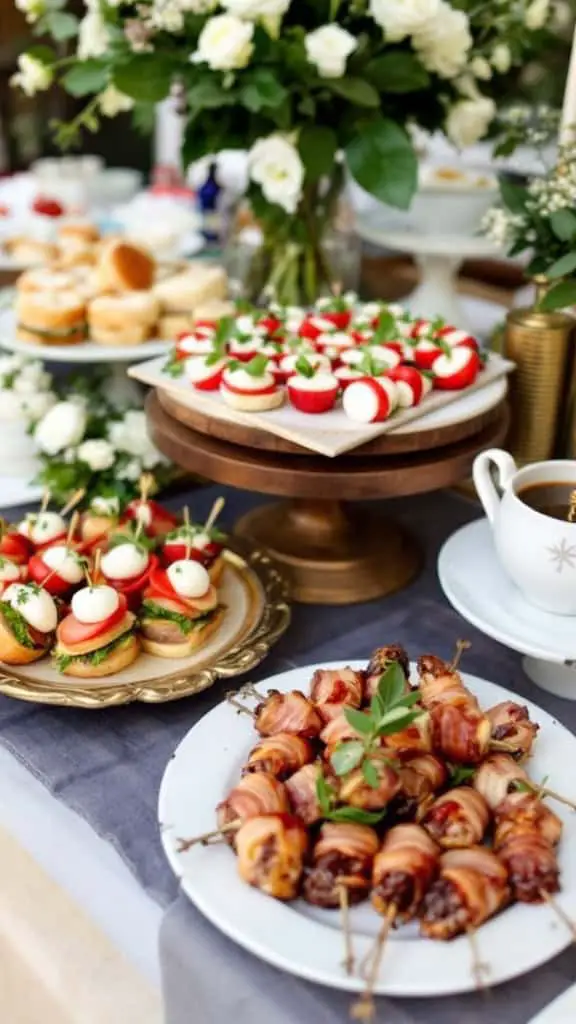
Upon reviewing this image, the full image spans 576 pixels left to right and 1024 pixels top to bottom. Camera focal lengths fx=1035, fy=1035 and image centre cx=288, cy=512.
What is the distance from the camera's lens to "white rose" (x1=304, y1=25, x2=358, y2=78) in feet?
3.56

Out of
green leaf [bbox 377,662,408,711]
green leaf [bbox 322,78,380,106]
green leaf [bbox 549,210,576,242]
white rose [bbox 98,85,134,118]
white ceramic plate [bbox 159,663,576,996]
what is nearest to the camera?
white ceramic plate [bbox 159,663,576,996]

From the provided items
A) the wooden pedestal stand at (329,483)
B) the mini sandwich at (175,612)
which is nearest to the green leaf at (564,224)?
the wooden pedestal stand at (329,483)

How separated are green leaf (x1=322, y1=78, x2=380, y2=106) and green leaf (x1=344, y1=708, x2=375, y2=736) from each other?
736 millimetres

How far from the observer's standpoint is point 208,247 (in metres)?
1.83

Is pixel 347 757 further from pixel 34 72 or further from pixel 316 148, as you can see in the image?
pixel 34 72

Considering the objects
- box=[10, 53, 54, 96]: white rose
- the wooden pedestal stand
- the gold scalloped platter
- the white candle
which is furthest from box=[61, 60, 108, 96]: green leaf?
the gold scalloped platter

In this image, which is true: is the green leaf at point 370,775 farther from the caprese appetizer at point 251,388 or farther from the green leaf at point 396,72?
the green leaf at point 396,72

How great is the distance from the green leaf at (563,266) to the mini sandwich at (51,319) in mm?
598

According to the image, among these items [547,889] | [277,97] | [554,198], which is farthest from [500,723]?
[277,97]

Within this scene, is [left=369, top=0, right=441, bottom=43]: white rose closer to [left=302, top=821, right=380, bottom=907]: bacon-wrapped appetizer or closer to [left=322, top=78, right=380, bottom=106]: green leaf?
[left=322, top=78, right=380, bottom=106]: green leaf

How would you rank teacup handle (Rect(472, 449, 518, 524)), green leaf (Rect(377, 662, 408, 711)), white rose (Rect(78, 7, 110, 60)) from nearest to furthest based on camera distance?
green leaf (Rect(377, 662, 408, 711)), teacup handle (Rect(472, 449, 518, 524)), white rose (Rect(78, 7, 110, 60))

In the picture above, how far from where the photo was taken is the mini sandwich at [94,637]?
2.65 feet

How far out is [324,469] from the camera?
0.92 m

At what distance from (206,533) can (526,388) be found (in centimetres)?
40
